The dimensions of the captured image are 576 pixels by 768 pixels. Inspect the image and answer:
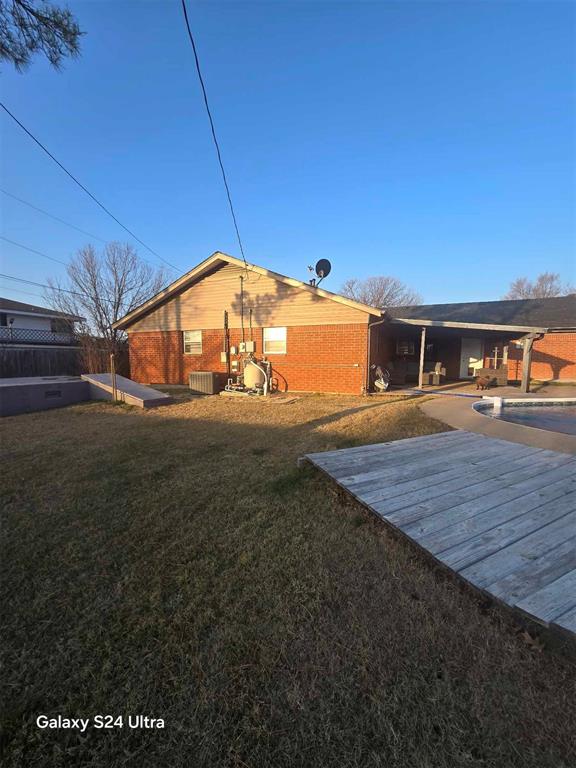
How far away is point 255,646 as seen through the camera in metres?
1.67

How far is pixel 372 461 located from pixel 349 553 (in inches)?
63.9

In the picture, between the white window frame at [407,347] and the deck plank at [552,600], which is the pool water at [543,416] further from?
the white window frame at [407,347]

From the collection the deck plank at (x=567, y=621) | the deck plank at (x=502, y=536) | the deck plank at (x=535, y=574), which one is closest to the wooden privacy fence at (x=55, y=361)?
the deck plank at (x=502, y=536)

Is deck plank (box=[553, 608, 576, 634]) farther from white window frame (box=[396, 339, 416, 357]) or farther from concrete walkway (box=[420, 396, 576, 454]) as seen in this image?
white window frame (box=[396, 339, 416, 357])

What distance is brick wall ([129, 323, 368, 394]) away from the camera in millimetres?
11109

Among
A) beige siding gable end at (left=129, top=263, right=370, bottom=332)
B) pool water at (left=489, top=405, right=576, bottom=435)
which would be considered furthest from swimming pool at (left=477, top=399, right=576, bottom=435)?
beige siding gable end at (left=129, top=263, right=370, bottom=332)

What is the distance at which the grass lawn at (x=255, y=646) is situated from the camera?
4.06 feet

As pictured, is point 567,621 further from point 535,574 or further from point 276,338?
point 276,338

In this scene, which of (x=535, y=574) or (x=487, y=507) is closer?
(x=535, y=574)

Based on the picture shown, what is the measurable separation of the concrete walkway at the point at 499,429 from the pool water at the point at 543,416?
3.13 ft

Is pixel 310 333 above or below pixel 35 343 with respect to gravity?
above

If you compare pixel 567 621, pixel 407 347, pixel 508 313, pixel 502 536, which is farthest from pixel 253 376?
pixel 508 313

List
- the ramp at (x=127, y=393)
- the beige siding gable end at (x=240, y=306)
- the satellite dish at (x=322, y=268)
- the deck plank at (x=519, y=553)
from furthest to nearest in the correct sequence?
the satellite dish at (x=322, y=268), the beige siding gable end at (x=240, y=306), the ramp at (x=127, y=393), the deck plank at (x=519, y=553)

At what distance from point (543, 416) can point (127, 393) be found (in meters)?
11.0
